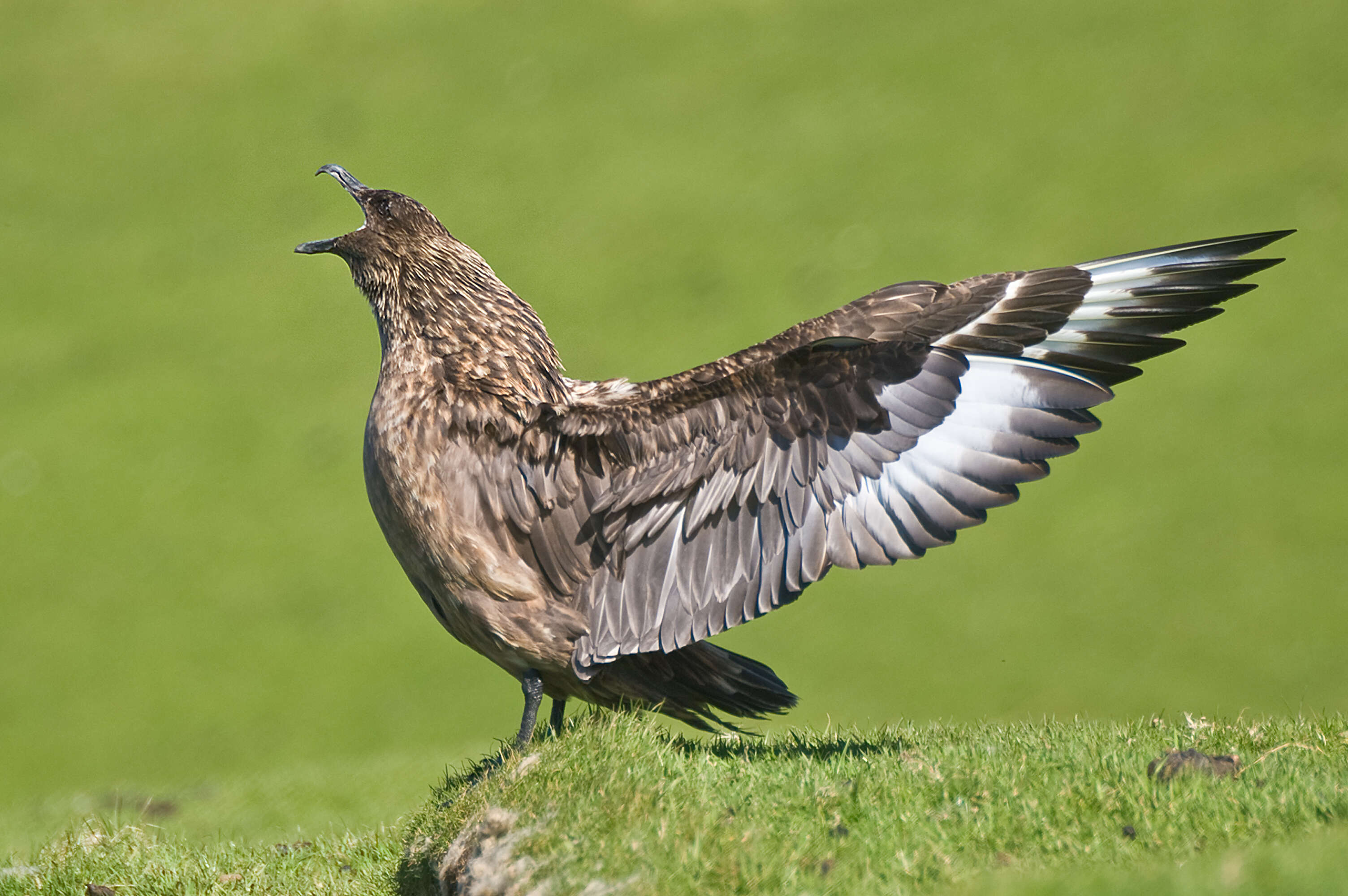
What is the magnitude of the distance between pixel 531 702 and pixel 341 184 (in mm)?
2328

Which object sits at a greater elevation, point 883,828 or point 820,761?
point 820,761

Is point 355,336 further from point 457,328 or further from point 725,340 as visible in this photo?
point 457,328

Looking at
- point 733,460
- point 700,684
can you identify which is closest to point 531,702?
point 700,684

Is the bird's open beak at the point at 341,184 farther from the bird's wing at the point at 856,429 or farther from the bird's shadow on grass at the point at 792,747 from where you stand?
the bird's shadow on grass at the point at 792,747

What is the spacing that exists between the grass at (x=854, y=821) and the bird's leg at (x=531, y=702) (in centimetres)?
12

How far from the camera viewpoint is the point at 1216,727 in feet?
15.7

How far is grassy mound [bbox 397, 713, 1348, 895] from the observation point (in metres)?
3.38

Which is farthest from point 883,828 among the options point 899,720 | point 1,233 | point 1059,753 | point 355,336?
point 1,233

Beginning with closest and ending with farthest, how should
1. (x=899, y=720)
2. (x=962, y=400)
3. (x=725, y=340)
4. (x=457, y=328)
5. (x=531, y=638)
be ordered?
(x=962, y=400), (x=531, y=638), (x=457, y=328), (x=899, y=720), (x=725, y=340)

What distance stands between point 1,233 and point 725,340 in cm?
1014

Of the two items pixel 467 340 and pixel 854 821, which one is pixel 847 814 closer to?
pixel 854 821

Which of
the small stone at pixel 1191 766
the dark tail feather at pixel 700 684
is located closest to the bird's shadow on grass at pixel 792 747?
the dark tail feather at pixel 700 684

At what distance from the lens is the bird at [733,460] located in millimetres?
4098

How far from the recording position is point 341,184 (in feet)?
17.5
